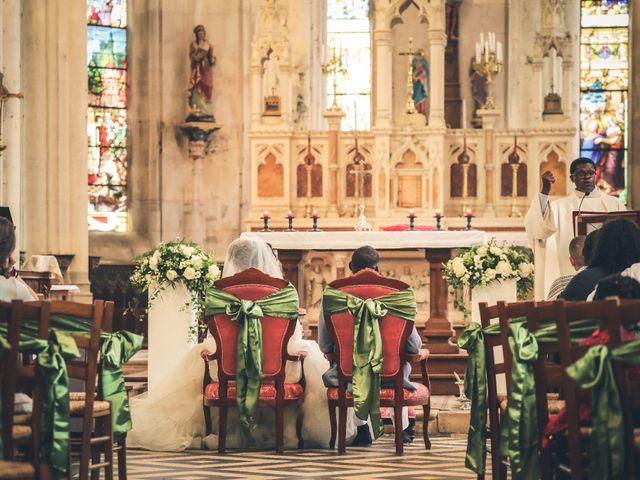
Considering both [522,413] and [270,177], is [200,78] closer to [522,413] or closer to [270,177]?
[270,177]

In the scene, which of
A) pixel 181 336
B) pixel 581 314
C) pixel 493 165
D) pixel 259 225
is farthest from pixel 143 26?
pixel 581 314

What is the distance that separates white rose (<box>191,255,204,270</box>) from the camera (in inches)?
427

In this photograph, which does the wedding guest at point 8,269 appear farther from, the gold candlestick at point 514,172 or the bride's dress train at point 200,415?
the gold candlestick at point 514,172

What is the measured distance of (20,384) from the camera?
5.99m

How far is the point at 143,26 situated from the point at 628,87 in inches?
270

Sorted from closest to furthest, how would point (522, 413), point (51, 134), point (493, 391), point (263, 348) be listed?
point (522, 413) → point (493, 391) → point (263, 348) → point (51, 134)

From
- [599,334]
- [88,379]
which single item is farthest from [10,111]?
[599,334]

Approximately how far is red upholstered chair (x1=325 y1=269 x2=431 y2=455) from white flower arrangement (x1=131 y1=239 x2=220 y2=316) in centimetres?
219

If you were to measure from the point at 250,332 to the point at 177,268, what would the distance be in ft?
7.36

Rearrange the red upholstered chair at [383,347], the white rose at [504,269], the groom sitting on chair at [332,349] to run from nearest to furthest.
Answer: the red upholstered chair at [383,347]
the groom sitting on chair at [332,349]
the white rose at [504,269]

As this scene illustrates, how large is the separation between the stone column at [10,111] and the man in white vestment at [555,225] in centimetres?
607

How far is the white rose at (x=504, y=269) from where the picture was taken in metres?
10.7

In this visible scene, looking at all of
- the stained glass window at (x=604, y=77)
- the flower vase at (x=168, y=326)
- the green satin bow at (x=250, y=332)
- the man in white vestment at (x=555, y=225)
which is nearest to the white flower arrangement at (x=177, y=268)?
the flower vase at (x=168, y=326)

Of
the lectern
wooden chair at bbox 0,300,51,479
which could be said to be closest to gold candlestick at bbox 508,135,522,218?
the lectern
